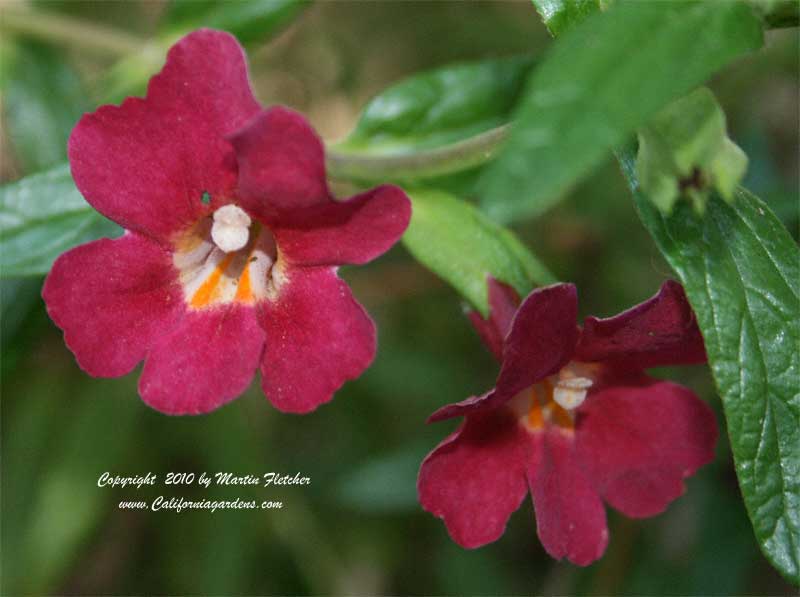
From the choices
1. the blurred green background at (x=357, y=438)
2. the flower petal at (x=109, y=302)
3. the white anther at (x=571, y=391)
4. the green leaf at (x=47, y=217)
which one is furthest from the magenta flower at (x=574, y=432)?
the blurred green background at (x=357, y=438)

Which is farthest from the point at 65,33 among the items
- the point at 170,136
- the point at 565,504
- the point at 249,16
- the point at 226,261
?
the point at 565,504

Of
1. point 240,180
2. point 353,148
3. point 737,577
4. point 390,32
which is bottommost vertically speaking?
point 737,577

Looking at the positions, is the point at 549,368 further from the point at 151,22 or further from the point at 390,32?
A: the point at 151,22

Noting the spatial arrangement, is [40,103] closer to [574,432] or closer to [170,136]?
[170,136]

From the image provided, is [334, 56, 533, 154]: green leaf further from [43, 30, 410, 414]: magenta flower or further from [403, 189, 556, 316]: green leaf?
[43, 30, 410, 414]: magenta flower

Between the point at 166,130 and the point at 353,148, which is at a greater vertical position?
the point at 166,130

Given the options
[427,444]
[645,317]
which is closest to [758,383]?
[645,317]

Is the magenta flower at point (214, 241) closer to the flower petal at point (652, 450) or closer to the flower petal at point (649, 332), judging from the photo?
the flower petal at point (649, 332)

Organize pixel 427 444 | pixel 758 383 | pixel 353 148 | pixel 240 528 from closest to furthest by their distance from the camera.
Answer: pixel 758 383 < pixel 353 148 < pixel 427 444 < pixel 240 528
